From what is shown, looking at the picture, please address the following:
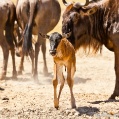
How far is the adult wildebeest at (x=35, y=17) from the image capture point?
42.2 feet

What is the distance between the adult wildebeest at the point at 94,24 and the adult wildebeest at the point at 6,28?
3650 mm

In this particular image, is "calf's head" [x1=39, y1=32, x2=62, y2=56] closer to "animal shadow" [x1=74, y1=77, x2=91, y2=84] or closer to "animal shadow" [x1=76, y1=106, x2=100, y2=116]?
"animal shadow" [x1=76, y1=106, x2=100, y2=116]

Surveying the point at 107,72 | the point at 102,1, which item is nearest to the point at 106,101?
the point at 102,1

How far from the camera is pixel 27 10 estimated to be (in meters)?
13.2

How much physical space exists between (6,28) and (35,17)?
99cm

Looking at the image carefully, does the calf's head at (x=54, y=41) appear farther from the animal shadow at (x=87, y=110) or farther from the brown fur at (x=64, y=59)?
the animal shadow at (x=87, y=110)

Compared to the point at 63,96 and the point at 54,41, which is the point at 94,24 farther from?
the point at 54,41

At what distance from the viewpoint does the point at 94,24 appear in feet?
32.1

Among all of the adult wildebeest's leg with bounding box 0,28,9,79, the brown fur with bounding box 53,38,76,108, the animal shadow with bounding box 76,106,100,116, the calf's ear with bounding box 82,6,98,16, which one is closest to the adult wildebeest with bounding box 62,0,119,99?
the calf's ear with bounding box 82,6,98,16

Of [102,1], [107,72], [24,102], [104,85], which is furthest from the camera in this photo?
[107,72]

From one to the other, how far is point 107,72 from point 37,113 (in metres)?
6.56

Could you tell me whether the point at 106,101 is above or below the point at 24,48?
below

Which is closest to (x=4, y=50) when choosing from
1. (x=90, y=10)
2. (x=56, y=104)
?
(x=90, y=10)

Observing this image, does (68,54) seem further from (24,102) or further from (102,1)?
(102,1)
